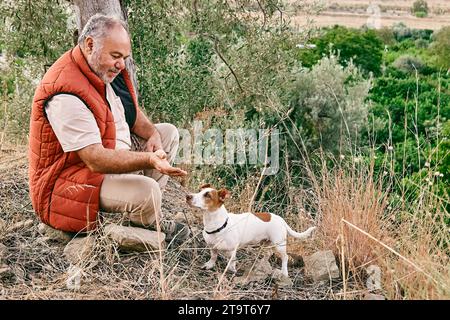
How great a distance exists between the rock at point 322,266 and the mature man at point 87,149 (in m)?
1.14

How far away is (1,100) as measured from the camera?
30.4 feet

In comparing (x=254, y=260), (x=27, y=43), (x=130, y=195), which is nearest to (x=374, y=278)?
(x=254, y=260)

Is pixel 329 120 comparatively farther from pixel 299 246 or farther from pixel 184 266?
pixel 184 266

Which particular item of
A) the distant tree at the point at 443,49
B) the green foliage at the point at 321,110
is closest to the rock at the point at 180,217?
the green foliage at the point at 321,110

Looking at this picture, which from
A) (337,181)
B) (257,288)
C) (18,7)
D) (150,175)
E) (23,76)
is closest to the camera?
(257,288)

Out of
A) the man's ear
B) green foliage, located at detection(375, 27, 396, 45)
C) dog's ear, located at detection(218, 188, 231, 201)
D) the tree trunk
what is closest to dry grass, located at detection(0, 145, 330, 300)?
dog's ear, located at detection(218, 188, 231, 201)

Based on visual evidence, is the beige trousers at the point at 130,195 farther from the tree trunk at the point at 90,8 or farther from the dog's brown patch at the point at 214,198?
the tree trunk at the point at 90,8

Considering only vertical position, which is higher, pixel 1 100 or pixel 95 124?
pixel 95 124

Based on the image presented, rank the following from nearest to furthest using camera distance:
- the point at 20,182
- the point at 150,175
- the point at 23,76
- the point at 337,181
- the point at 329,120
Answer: the point at 150,175 → the point at 337,181 → the point at 20,182 → the point at 23,76 → the point at 329,120

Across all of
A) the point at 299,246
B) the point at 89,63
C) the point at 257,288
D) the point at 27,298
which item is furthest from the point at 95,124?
the point at 299,246

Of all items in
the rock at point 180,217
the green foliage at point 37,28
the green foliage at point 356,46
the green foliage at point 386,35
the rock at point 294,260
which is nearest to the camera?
the rock at point 294,260

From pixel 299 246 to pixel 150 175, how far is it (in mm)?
1288

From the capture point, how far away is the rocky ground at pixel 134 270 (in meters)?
4.32

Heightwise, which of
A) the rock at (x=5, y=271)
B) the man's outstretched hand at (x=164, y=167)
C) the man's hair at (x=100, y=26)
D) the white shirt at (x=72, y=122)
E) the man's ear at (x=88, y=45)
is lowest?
the rock at (x=5, y=271)
